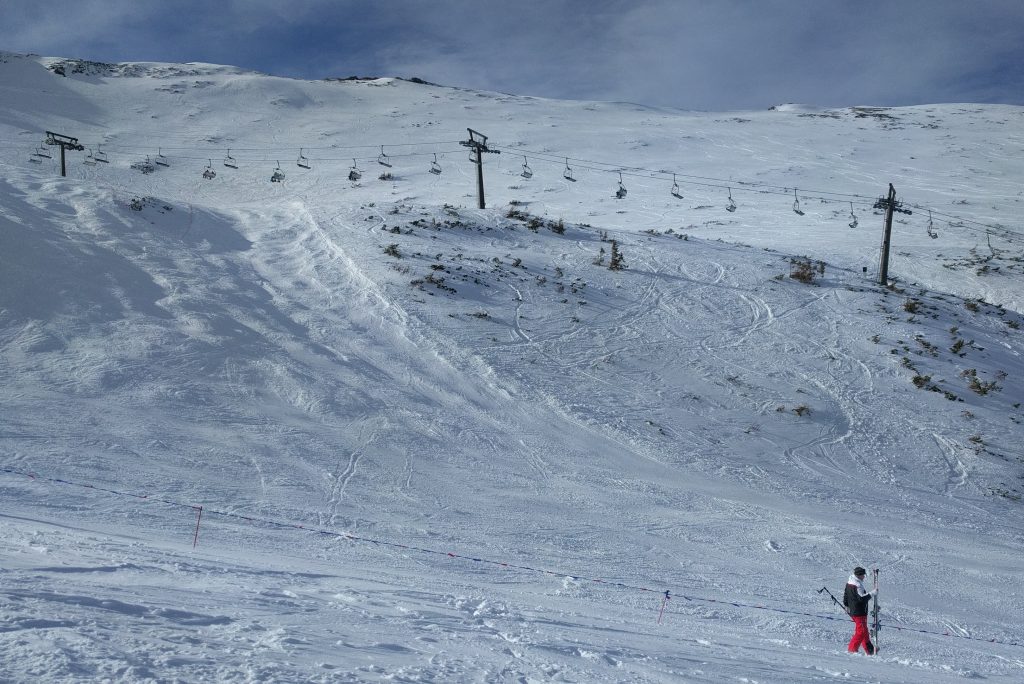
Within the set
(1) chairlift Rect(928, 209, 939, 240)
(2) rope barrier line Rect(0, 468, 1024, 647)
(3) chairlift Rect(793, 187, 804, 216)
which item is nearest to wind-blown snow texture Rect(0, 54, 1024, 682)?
(2) rope barrier line Rect(0, 468, 1024, 647)

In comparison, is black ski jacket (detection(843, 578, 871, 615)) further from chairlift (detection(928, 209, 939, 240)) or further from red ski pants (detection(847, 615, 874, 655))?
chairlift (detection(928, 209, 939, 240))

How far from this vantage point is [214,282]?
2025cm

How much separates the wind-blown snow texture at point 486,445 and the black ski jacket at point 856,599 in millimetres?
574

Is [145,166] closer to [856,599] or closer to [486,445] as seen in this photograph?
[486,445]

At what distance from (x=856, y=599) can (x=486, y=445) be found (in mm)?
7202

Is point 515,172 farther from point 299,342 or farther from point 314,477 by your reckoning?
point 314,477

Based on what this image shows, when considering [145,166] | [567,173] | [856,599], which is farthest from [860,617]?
[145,166]

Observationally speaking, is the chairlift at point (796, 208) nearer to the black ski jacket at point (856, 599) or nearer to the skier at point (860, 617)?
the black ski jacket at point (856, 599)

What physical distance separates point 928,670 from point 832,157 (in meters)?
55.5

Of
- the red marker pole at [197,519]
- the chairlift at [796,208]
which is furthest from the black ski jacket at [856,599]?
the chairlift at [796,208]

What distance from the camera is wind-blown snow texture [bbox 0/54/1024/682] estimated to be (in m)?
6.87

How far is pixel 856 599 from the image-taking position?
8.46 meters

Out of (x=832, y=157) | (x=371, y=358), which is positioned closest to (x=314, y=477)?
(x=371, y=358)

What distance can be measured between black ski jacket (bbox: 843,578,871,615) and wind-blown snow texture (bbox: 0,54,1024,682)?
0.57 meters
